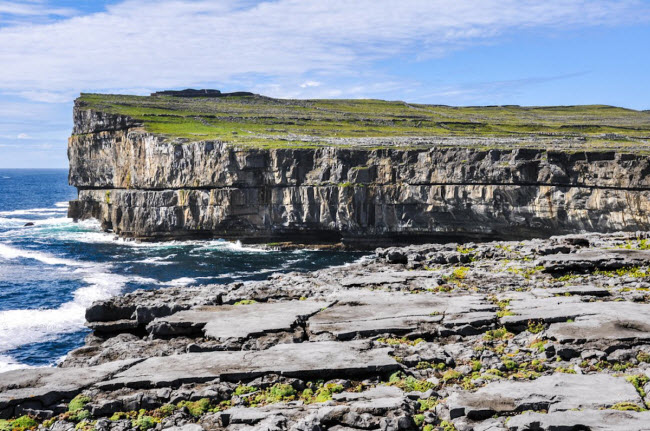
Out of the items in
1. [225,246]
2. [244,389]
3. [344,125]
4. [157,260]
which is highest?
[344,125]

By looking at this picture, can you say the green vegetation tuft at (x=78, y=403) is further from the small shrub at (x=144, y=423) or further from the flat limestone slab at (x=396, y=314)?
the flat limestone slab at (x=396, y=314)

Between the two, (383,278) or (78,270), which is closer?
(383,278)

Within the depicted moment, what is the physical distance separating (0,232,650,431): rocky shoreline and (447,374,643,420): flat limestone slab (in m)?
0.05

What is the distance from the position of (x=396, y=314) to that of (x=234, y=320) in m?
7.05

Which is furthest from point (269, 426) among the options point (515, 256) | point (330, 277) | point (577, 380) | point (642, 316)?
point (515, 256)

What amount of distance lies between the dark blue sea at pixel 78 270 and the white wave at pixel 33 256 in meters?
0.12

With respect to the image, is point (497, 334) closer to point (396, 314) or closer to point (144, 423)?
point (396, 314)

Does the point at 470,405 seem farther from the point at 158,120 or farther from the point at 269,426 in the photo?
the point at 158,120

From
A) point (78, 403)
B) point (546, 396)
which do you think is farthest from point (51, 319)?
point (546, 396)

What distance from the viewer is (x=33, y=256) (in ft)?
259

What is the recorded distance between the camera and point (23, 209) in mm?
150500

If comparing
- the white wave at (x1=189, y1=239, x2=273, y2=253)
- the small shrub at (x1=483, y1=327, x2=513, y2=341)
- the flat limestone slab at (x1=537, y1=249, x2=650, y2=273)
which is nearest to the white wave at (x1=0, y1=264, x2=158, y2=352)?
the white wave at (x1=189, y1=239, x2=273, y2=253)

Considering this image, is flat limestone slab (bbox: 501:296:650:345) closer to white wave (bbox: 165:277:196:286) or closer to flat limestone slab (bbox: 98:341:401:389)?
flat limestone slab (bbox: 98:341:401:389)

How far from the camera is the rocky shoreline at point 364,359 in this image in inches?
631
